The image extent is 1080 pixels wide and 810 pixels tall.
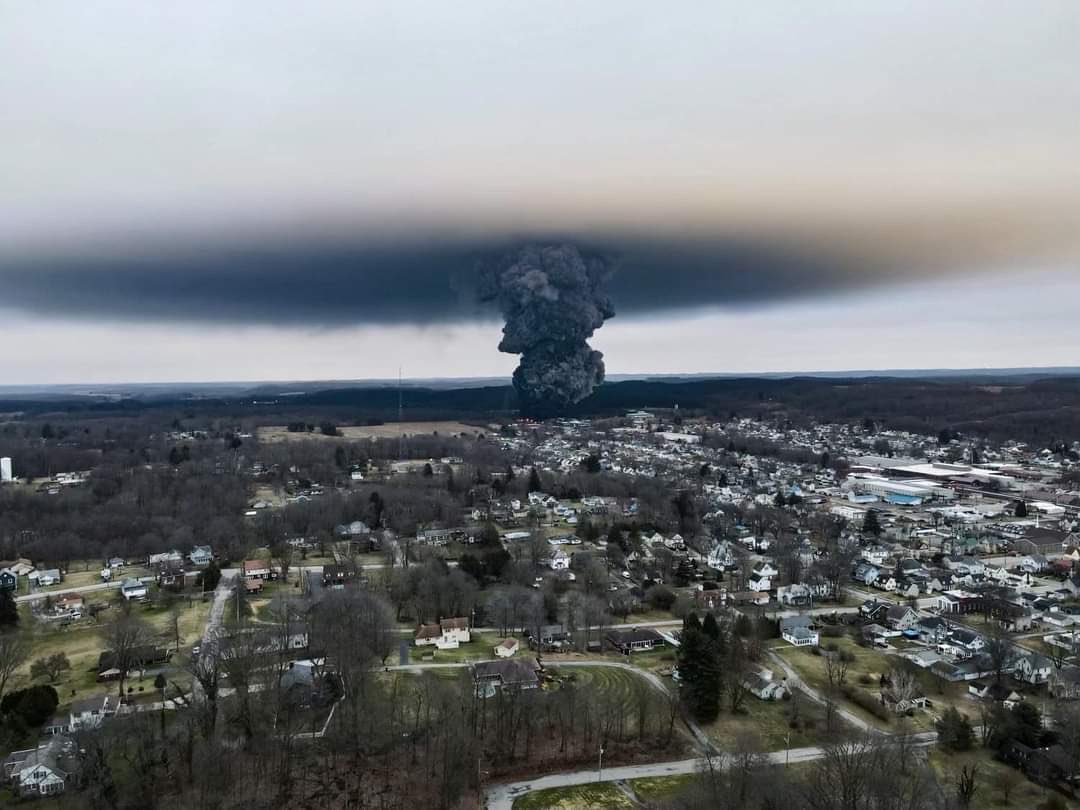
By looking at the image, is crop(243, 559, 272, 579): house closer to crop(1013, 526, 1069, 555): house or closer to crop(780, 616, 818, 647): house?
crop(780, 616, 818, 647): house

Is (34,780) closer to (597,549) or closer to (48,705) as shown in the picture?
(48,705)

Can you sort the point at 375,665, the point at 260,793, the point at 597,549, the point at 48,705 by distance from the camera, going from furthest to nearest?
1. the point at 597,549
2. the point at 375,665
3. the point at 48,705
4. the point at 260,793

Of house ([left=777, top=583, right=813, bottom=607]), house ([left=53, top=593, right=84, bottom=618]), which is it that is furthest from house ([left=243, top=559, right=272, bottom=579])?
house ([left=777, top=583, right=813, bottom=607])

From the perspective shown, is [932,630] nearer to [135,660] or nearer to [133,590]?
[135,660]

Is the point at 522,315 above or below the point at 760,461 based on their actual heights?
above

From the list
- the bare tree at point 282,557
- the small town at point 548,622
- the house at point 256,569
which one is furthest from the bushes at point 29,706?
the bare tree at point 282,557

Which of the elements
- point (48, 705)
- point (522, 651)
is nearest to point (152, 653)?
point (48, 705)

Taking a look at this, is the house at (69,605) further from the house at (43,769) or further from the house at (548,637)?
the house at (548,637)
